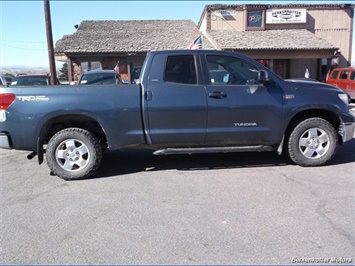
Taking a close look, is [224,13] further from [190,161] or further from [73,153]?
[73,153]

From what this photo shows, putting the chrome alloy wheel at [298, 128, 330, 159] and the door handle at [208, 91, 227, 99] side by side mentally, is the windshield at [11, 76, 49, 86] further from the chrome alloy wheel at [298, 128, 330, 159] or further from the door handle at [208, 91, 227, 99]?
the chrome alloy wheel at [298, 128, 330, 159]

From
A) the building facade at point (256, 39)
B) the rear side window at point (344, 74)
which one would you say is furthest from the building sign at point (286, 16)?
the rear side window at point (344, 74)

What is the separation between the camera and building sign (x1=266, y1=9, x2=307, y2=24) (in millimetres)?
21188

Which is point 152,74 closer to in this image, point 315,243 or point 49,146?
point 49,146

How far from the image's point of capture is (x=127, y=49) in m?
19.8

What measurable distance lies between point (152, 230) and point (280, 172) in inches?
103

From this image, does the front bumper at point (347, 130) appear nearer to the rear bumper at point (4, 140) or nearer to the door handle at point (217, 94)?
the door handle at point (217, 94)

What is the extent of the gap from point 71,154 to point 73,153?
1.4 inches

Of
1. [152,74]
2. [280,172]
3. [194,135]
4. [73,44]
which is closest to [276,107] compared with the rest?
[280,172]

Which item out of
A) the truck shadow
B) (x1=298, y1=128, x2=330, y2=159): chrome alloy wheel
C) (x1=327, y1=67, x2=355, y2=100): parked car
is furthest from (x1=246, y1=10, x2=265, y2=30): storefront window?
(x1=298, y1=128, x2=330, y2=159): chrome alloy wheel

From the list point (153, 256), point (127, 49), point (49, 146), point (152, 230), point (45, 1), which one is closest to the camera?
point (153, 256)

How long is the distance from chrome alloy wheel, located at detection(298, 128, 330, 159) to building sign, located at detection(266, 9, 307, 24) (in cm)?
1807

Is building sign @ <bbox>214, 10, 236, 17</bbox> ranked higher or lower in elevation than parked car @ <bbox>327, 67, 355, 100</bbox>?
higher

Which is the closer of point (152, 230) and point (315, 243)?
point (315, 243)
